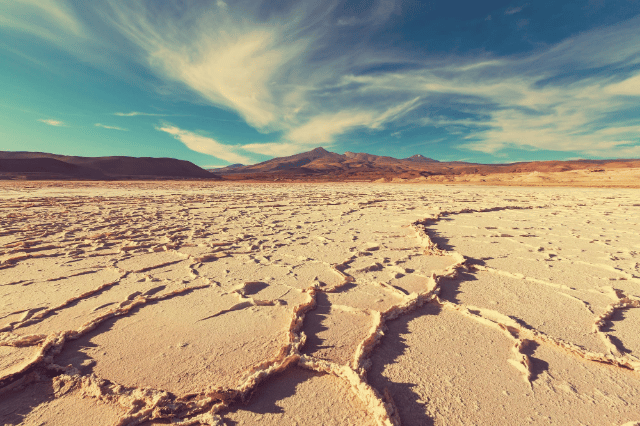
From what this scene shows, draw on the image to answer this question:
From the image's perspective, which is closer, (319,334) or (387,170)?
(319,334)

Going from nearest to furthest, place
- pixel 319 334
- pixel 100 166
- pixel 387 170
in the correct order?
pixel 319 334, pixel 100 166, pixel 387 170

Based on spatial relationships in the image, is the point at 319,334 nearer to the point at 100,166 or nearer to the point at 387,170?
→ the point at 100,166

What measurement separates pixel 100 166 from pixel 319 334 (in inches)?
2591

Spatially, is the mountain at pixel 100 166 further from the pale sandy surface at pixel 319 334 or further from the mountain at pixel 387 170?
the pale sandy surface at pixel 319 334

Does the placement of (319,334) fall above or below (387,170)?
above

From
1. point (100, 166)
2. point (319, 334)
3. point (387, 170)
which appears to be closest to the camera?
point (319, 334)

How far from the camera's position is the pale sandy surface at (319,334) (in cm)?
127

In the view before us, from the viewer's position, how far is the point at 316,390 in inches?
53.6

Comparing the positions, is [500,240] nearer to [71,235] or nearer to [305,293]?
[305,293]

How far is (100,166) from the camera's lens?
5341cm

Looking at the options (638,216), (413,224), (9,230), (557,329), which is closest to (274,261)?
(557,329)

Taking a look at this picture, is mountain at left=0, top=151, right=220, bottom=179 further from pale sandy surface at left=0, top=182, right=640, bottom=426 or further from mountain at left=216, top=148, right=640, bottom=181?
pale sandy surface at left=0, top=182, right=640, bottom=426

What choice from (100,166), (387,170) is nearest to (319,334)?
(100,166)

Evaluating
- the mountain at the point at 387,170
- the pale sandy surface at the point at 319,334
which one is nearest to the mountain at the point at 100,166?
the mountain at the point at 387,170
